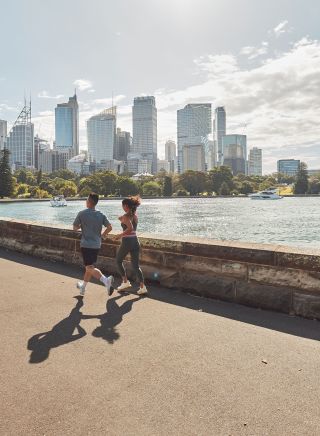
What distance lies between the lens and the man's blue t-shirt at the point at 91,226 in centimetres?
655

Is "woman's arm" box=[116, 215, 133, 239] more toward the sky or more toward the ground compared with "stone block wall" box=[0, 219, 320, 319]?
more toward the sky

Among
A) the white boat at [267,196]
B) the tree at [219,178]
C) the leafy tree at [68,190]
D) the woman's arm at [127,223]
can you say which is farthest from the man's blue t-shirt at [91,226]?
the tree at [219,178]

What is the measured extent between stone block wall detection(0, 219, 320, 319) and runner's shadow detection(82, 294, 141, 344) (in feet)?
3.02

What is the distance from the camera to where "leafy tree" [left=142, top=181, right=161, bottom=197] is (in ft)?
549

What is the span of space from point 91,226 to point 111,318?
1.83 meters

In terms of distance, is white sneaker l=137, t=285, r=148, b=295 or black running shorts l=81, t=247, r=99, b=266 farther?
black running shorts l=81, t=247, r=99, b=266

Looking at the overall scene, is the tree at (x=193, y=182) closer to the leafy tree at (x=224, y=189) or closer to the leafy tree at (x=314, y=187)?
the leafy tree at (x=224, y=189)

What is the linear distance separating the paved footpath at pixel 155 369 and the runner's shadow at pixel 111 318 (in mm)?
12

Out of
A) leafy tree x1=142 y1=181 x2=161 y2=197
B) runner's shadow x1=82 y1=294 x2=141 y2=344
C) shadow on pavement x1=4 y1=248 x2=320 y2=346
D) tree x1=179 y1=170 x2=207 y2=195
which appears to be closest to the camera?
runner's shadow x1=82 y1=294 x2=141 y2=344

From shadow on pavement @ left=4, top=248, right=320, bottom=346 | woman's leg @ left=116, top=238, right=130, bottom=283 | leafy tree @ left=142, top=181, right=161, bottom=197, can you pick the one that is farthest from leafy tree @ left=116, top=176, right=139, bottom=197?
shadow on pavement @ left=4, top=248, right=320, bottom=346

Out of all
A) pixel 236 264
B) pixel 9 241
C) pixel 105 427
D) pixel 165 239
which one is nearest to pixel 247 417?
pixel 105 427

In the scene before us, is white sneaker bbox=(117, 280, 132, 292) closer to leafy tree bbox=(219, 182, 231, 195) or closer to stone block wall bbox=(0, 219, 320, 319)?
stone block wall bbox=(0, 219, 320, 319)

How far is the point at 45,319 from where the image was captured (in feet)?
16.8

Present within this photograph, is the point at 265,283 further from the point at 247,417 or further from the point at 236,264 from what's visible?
the point at 247,417
